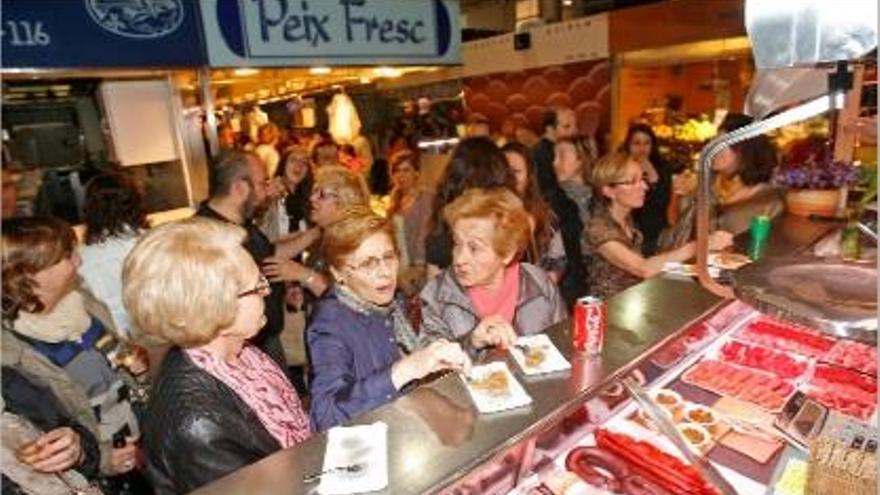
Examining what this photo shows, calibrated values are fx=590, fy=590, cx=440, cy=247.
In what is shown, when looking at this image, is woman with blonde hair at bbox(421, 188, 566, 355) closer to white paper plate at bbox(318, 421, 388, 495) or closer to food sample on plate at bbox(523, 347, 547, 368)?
food sample on plate at bbox(523, 347, 547, 368)

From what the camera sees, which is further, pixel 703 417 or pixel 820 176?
pixel 820 176

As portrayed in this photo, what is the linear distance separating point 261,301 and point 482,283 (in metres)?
1.05

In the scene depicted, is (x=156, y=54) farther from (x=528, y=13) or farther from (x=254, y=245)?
(x=528, y=13)

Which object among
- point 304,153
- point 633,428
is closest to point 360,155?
point 304,153

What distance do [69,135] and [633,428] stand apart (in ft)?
17.4

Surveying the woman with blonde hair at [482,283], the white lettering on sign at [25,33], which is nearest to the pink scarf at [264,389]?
→ the woman with blonde hair at [482,283]

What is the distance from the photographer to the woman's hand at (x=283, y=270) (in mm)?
3943

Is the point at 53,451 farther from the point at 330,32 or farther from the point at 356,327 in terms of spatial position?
the point at 330,32

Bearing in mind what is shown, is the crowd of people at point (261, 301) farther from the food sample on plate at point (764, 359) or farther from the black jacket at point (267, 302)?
the food sample on plate at point (764, 359)

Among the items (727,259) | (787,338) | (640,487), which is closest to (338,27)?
(727,259)

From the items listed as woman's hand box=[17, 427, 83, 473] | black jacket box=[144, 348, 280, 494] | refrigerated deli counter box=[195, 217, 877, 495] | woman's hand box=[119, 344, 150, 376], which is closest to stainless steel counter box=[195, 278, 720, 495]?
refrigerated deli counter box=[195, 217, 877, 495]

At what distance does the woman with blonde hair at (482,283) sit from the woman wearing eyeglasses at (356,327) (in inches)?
9.6

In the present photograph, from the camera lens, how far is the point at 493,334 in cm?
224

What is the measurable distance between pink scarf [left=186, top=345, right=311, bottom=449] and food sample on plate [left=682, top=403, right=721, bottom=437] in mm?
1359
